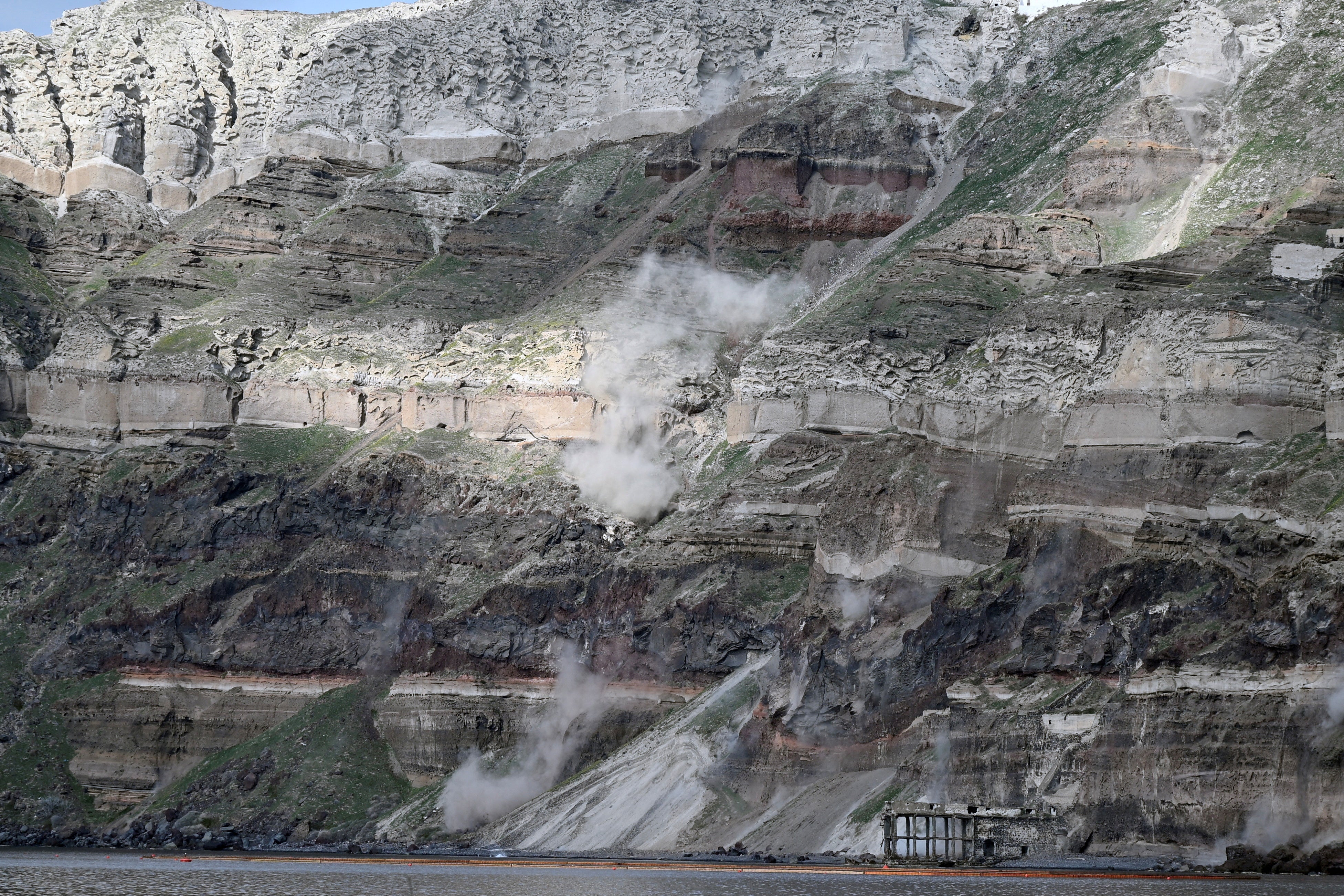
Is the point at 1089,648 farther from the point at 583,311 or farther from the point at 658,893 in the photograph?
the point at 583,311

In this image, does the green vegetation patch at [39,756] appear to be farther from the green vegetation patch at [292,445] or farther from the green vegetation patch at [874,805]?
the green vegetation patch at [874,805]

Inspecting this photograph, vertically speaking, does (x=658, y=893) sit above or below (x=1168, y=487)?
below

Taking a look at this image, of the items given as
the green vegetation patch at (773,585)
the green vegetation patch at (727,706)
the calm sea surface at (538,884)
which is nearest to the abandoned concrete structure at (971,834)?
the calm sea surface at (538,884)

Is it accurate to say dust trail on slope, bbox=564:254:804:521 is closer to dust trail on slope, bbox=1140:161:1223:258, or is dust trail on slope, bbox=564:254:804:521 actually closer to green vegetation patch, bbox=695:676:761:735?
green vegetation patch, bbox=695:676:761:735

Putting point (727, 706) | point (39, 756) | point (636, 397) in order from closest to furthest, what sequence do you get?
point (727, 706) < point (39, 756) < point (636, 397)

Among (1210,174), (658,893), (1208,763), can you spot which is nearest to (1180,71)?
(1210,174)

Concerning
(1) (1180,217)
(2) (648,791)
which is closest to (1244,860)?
(2) (648,791)

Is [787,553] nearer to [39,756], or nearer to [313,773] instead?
[313,773]
